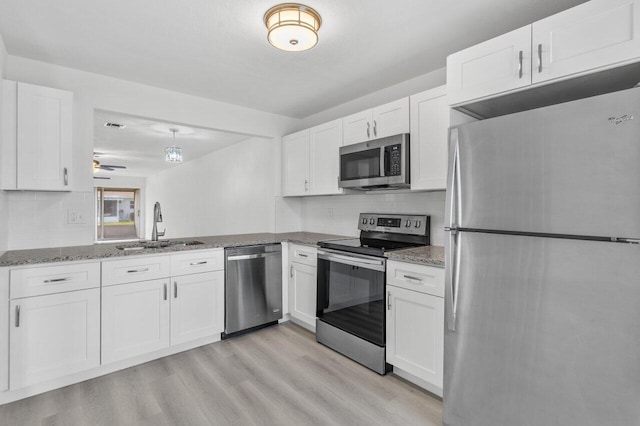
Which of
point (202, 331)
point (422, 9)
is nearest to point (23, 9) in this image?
point (422, 9)

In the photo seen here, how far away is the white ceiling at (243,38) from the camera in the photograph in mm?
1865

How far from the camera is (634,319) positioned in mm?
1221

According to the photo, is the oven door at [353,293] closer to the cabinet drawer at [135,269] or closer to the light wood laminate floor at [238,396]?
the light wood laminate floor at [238,396]

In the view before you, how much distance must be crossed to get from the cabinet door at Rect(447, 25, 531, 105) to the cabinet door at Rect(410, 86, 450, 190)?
1.49ft

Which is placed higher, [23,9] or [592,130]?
[23,9]

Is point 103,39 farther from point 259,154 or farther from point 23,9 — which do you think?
point 259,154

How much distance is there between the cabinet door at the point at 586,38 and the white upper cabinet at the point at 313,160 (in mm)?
1851

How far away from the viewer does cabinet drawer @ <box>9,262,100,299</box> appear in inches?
80.7

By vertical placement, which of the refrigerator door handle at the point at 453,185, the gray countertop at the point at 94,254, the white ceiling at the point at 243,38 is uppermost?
the white ceiling at the point at 243,38

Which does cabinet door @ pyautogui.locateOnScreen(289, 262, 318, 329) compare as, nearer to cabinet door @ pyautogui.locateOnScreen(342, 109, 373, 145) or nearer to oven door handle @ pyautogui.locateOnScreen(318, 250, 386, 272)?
oven door handle @ pyautogui.locateOnScreen(318, 250, 386, 272)

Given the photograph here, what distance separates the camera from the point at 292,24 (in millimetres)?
1834

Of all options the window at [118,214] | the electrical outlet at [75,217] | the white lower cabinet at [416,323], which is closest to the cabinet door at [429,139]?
the white lower cabinet at [416,323]

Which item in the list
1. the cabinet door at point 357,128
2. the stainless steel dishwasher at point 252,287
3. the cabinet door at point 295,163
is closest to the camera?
the cabinet door at point 357,128

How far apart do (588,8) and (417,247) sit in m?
1.73
